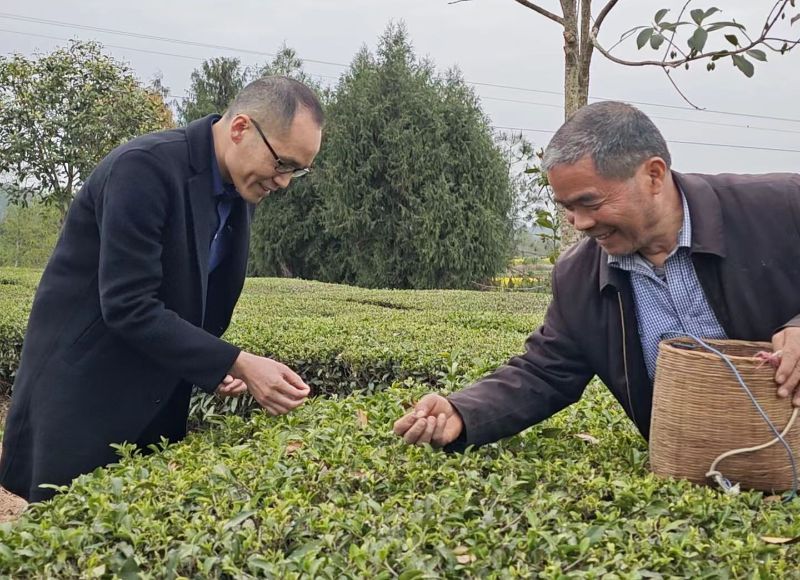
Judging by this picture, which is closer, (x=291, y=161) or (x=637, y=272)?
(x=637, y=272)

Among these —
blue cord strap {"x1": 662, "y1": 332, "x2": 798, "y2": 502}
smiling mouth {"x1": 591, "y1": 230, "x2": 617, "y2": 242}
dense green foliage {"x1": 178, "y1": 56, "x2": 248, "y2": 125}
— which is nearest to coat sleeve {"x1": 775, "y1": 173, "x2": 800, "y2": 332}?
blue cord strap {"x1": 662, "y1": 332, "x2": 798, "y2": 502}

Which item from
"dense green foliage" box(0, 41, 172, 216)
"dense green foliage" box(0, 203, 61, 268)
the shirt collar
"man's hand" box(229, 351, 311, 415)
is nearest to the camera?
"man's hand" box(229, 351, 311, 415)

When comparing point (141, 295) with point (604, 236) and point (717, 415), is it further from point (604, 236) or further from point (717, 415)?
point (717, 415)

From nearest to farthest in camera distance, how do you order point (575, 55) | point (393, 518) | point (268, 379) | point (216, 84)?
point (393, 518), point (268, 379), point (575, 55), point (216, 84)

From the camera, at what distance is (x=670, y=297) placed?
2646 millimetres

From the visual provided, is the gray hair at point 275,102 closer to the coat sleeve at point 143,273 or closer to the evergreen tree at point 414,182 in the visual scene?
the coat sleeve at point 143,273

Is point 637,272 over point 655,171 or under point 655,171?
under

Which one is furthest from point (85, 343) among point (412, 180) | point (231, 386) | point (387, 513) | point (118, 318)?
point (412, 180)

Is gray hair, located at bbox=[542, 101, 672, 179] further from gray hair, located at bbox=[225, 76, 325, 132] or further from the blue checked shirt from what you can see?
gray hair, located at bbox=[225, 76, 325, 132]

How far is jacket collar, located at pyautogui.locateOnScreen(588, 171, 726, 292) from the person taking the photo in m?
2.53

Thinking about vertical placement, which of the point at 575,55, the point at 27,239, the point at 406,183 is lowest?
the point at 27,239

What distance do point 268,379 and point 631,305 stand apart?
1117mm

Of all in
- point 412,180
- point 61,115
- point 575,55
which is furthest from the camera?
point 412,180

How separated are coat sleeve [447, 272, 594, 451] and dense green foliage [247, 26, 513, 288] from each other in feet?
78.1
